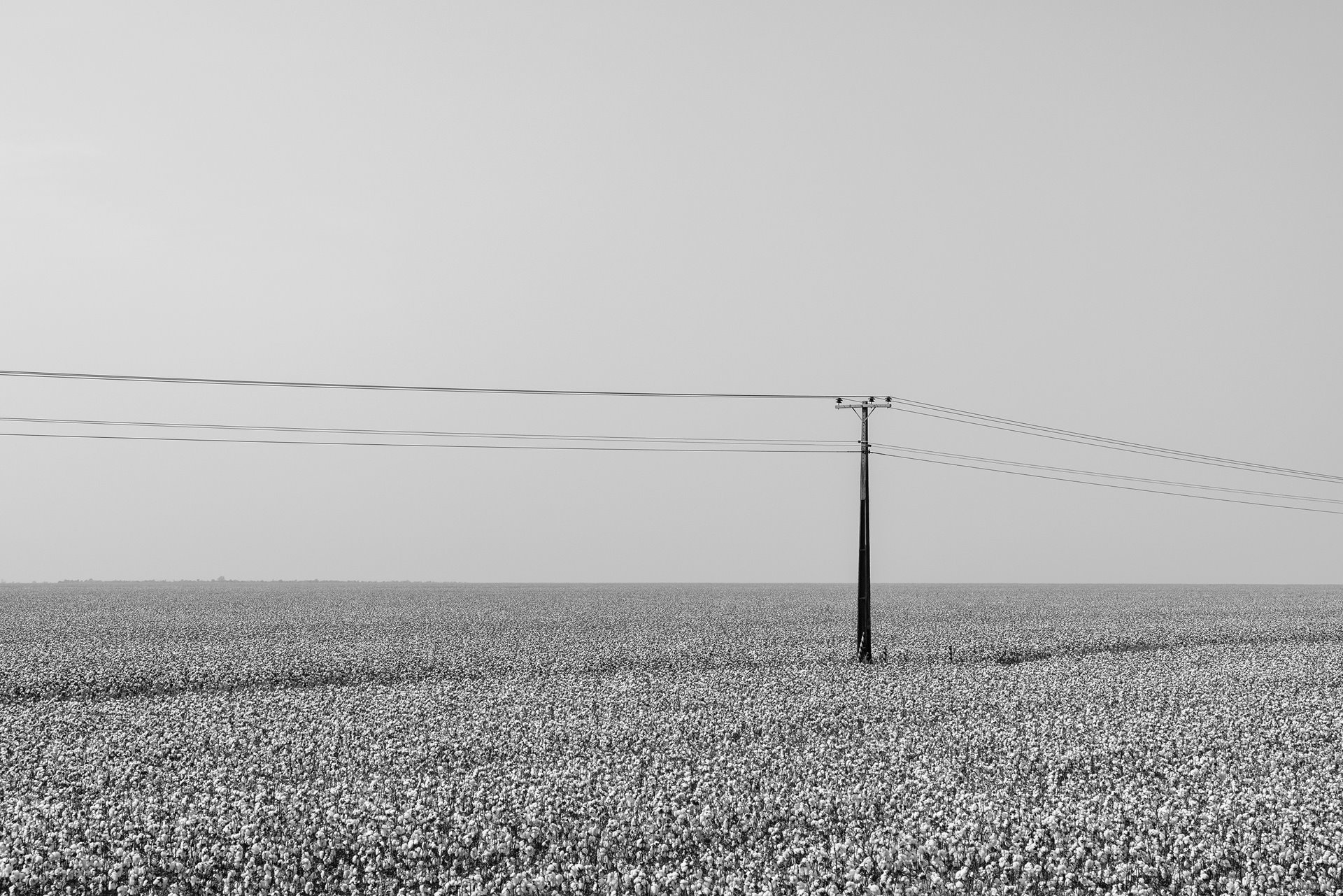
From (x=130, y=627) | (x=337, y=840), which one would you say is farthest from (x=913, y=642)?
(x=130, y=627)

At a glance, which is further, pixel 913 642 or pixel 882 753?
pixel 913 642

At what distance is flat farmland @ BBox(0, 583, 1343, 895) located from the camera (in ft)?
36.5

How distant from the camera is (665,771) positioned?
605 inches

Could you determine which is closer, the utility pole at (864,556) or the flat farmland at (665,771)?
the flat farmland at (665,771)

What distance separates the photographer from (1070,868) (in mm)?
10844

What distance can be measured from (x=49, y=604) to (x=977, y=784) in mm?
67777

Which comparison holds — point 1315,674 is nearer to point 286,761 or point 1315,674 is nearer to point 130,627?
point 286,761

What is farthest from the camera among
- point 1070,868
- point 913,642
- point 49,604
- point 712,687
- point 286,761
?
point 49,604

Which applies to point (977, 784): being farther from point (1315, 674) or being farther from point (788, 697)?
point (1315, 674)

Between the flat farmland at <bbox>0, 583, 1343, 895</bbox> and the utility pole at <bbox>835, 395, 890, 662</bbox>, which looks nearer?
the flat farmland at <bbox>0, 583, 1343, 895</bbox>

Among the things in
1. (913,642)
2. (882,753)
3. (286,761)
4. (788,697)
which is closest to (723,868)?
(882,753)

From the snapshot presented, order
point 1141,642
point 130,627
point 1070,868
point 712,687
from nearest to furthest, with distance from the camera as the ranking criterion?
point 1070,868
point 712,687
point 1141,642
point 130,627

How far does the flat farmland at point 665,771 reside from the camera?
1112cm

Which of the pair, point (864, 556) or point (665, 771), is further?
point (864, 556)
